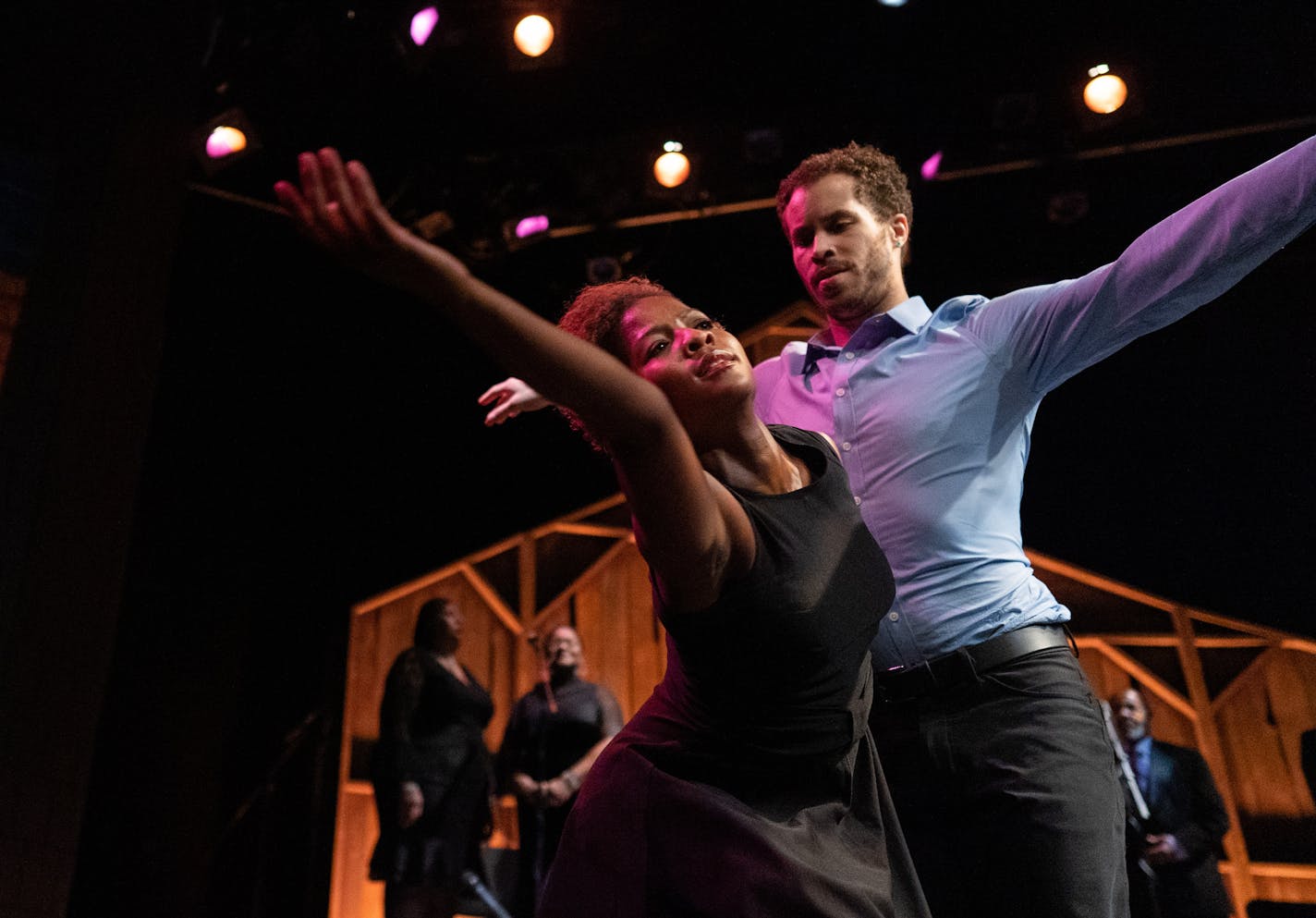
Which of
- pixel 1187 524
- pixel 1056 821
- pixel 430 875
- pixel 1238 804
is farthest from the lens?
pixel 1238 804

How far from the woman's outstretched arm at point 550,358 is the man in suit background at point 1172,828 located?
3922mm

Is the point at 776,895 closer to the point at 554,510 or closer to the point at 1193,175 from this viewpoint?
the point at 1193,175

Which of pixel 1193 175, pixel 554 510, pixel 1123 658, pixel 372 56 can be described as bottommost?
pixel 1123 658

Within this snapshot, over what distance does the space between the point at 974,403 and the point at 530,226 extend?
369 centimetres

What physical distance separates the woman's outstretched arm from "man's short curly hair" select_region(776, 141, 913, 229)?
1.07 m

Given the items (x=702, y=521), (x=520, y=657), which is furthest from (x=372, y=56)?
(x=702, y=521)

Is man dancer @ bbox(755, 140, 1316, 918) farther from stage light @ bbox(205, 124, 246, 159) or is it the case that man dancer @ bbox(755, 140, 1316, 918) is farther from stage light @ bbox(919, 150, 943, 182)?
stage light @ bbox(205, 124, 246, 159)

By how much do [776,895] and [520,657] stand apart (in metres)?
4.98

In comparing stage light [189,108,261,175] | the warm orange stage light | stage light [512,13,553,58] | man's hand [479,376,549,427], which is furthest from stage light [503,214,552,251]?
man's hand [479,376,549,427]

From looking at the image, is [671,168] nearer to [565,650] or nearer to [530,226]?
[530,226]

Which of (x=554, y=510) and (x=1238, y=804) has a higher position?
(x=554, y=510)

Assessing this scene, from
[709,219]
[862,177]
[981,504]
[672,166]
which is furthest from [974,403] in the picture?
A: [709,219]

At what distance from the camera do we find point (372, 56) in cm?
448

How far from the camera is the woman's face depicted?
1.40 metres
